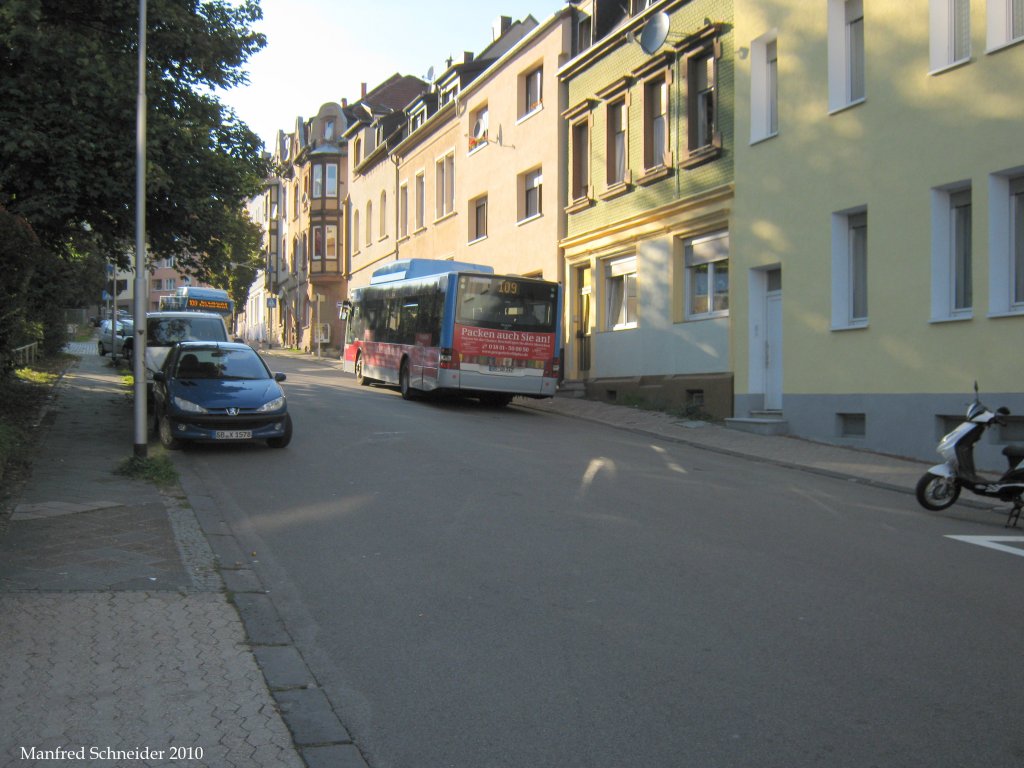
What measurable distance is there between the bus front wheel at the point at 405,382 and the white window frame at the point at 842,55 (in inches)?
461

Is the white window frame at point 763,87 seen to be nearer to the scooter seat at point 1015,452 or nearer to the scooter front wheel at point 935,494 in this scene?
the scooter front wheel at point 935,494

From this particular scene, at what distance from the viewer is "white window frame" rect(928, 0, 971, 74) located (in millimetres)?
14633

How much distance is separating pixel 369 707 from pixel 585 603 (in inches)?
86.8

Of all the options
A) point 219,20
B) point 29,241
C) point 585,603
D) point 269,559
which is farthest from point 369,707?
point 219,20

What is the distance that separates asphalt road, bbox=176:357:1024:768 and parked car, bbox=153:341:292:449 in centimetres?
161

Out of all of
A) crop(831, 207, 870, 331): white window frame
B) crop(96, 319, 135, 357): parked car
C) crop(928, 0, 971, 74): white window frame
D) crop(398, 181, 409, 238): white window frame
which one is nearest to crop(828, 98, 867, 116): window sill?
crop(928, 0, 971, 74): white window frame

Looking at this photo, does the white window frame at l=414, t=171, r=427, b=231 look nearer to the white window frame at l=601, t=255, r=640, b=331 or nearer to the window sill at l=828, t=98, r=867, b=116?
the white window frame at l=601, t=255, r=640, b=331

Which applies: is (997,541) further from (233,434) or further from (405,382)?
(405,382)

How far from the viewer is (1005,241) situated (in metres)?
14.1

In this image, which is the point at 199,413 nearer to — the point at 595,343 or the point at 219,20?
the point at 219,20

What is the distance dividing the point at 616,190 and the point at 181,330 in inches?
416

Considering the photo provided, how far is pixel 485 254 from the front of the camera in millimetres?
33969

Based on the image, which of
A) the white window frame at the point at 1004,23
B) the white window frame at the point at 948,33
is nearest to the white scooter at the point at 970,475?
the white window frame at the point at 1004,23

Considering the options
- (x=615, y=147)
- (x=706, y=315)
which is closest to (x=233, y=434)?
(x=706, y=315)
